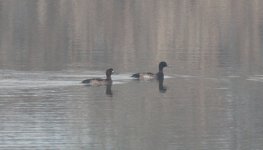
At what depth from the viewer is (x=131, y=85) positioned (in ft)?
93.6

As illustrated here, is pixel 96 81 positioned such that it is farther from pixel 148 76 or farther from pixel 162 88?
pixel 148 76

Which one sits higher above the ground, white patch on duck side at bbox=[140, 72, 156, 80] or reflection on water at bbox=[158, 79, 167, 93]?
white patch on duck side at bbox=[140, 72, 156, 80]

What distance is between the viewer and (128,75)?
3036 centimetres

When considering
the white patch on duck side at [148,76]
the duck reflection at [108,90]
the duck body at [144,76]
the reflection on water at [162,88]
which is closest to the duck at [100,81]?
the duck reflection at [108,90]

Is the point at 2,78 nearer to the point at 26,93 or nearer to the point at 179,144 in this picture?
the point at 26,93

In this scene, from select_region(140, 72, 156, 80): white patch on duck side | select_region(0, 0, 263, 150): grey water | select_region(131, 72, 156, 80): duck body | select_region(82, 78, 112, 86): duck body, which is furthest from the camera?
select_region(140, 72, 156, 80): white patch on duck side

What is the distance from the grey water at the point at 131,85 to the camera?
21.5 meters

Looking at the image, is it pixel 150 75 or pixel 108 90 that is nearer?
pixel 108 90

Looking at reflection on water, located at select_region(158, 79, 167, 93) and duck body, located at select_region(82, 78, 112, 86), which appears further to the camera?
duck body, located at select_region(82, 78, 112, 86)

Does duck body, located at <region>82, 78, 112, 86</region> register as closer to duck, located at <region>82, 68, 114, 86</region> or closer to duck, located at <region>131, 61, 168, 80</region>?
duck, located at <region>82, 68, 114, 86</region>

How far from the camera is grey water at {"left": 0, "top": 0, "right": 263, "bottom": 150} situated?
21.5 m

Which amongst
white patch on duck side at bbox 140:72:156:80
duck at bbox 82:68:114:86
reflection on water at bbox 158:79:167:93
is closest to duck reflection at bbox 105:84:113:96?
duck at bbox 82:68:114:86


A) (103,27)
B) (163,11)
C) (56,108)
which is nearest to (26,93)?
(56,108)

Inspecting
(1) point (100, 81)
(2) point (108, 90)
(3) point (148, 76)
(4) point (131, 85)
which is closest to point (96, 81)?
(1) point (100, 81)
